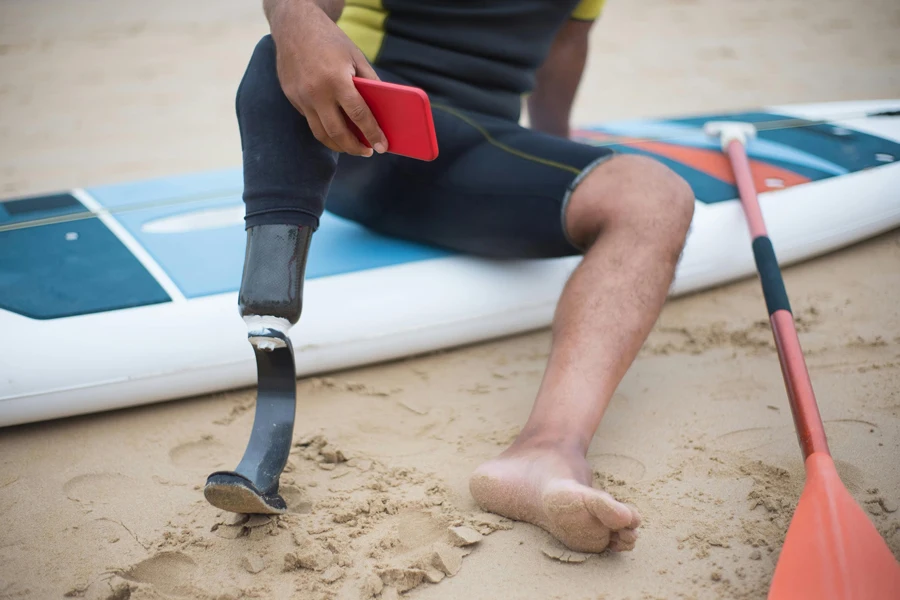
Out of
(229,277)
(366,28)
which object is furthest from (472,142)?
(229,277)

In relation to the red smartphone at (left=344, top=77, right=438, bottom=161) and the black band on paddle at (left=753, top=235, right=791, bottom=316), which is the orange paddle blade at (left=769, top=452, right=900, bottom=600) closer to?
the black band on paddle at (left=753, top=235, right=791, bottom=316)

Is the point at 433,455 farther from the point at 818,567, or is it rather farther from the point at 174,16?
the point at 174,16

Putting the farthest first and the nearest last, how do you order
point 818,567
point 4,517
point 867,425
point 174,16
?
point 174,16
point 867,425
point 4,517
point 818,567

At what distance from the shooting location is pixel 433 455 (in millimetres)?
1367

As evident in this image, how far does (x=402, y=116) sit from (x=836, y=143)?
1789 mm

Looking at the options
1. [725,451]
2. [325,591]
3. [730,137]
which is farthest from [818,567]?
[730,137]

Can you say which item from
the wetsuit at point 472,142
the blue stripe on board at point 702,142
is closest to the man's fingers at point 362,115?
the wetsuit at point 472,142

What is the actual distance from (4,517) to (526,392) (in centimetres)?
92

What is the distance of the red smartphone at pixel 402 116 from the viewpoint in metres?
1.03

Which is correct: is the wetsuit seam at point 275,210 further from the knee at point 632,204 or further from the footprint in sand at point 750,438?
the footprint in sand at point 750,438

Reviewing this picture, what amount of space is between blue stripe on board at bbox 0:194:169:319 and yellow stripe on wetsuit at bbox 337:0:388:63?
63 cm

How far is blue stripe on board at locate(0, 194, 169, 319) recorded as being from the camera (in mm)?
1582

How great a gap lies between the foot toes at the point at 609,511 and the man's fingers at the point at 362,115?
1.75 feet

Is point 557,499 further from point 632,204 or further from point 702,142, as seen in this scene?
point 702,142
